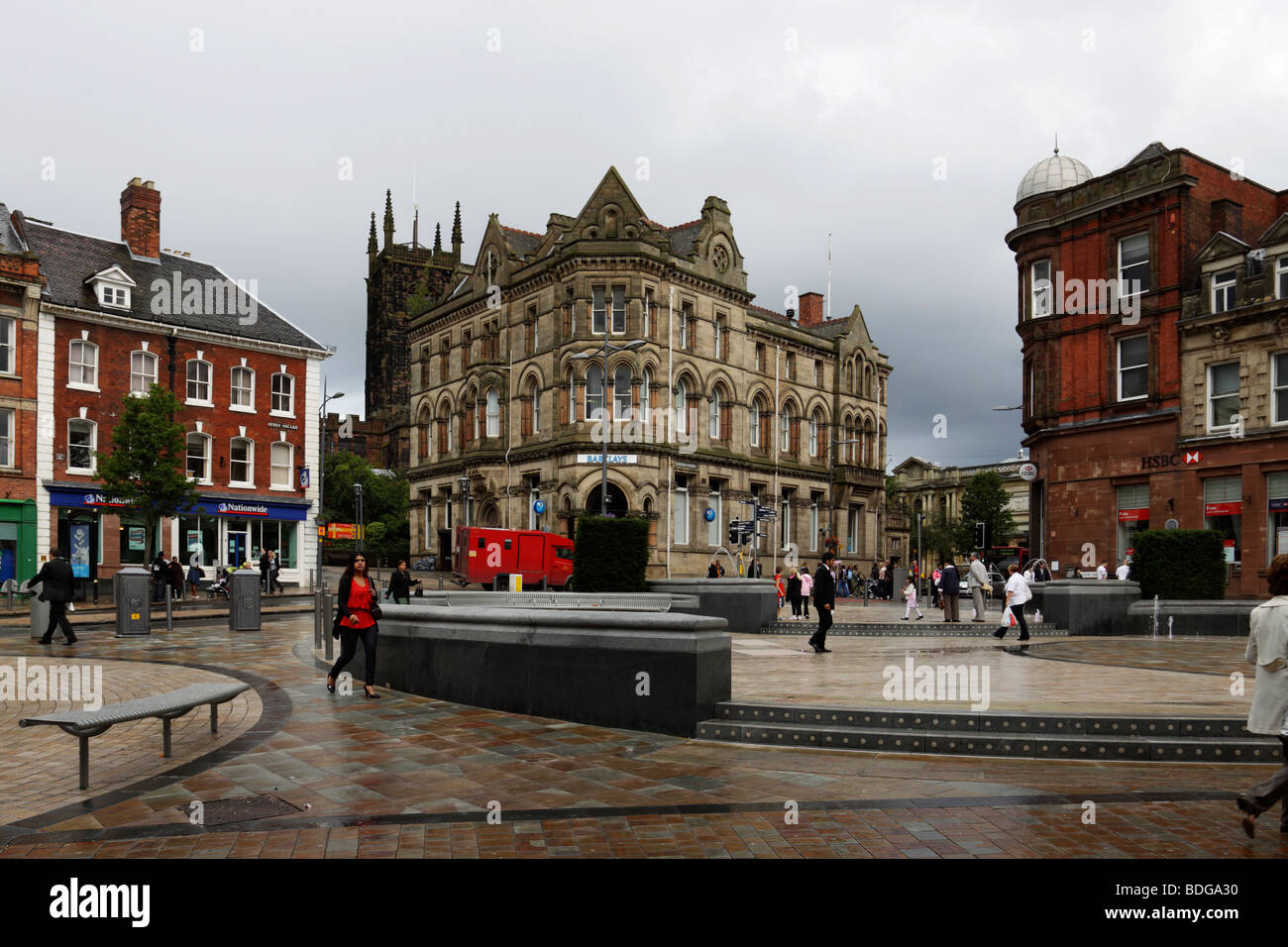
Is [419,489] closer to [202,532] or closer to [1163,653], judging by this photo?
[202,532]

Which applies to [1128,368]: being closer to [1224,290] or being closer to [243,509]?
[1224,290]

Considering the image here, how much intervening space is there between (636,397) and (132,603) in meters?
27.4

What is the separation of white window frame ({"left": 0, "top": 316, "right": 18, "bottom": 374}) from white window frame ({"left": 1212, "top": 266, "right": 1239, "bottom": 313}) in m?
41.7

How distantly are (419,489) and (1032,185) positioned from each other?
3581 centimetres

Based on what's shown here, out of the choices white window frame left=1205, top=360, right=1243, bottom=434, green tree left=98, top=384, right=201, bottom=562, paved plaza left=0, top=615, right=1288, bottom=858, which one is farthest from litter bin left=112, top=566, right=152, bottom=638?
white window frame left=1205, top=360, right=1243, bottom=434

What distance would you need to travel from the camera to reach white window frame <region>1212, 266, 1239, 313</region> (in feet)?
98.3

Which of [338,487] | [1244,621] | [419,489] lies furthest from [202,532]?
[1244,621]

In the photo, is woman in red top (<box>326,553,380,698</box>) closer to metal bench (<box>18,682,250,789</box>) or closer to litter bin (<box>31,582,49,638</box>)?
metal bench (<box>18,682,250,789</box>)

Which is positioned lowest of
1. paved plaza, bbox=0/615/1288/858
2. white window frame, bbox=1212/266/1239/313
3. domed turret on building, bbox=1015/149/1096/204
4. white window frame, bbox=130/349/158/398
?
paved plaza, bbox=0/615/1288/858

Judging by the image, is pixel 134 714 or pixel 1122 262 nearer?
pixel 134 714

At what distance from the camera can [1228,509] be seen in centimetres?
2948

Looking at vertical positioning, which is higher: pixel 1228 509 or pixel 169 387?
Answer: pixel 169 387

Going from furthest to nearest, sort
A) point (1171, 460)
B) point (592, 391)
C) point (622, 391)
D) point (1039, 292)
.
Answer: point (592, 391) < point (622, 391) < point (1039, 292) < point (1171, 460)

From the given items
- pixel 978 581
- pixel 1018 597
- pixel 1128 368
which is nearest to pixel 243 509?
pixel 978 581
